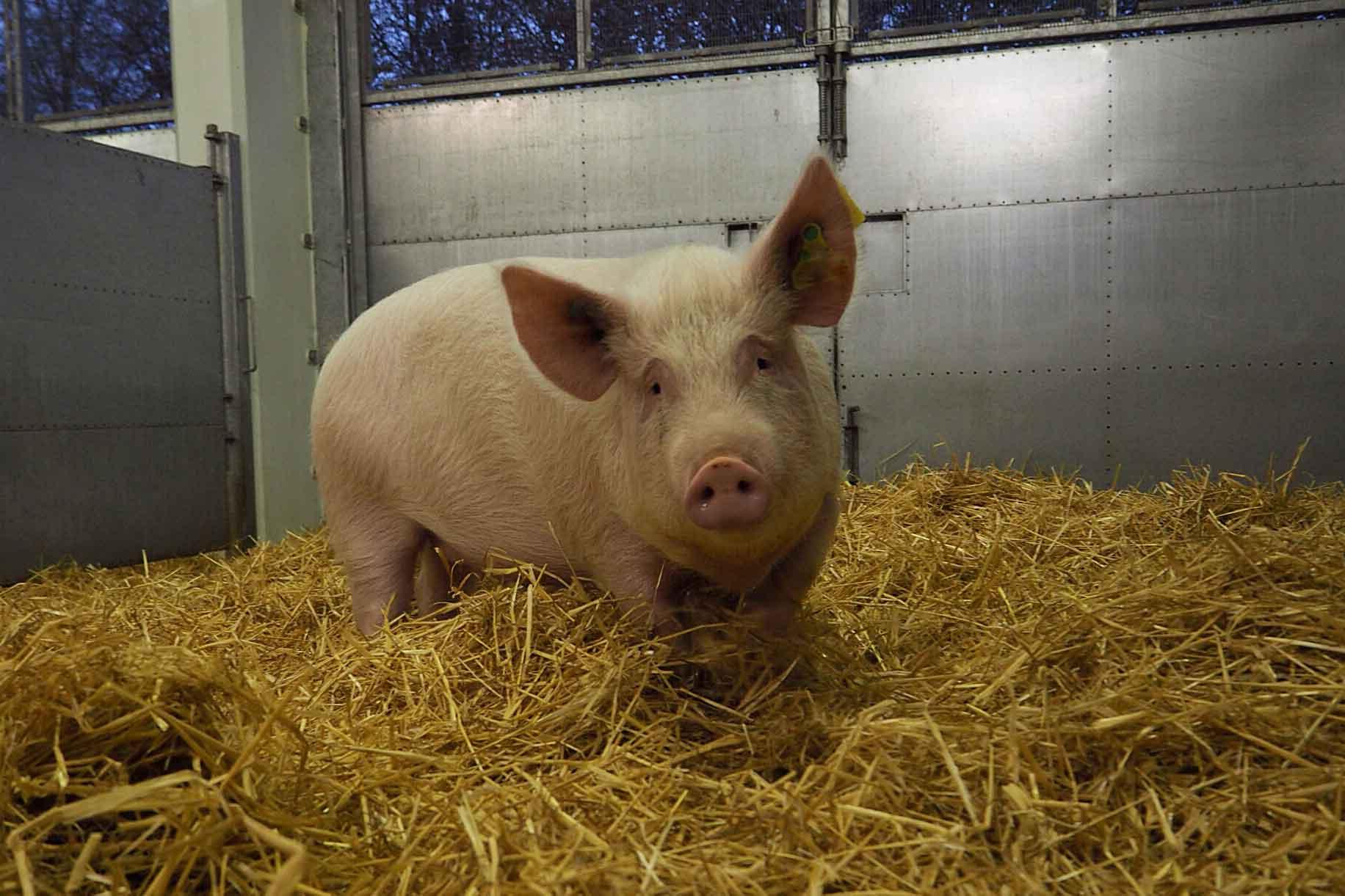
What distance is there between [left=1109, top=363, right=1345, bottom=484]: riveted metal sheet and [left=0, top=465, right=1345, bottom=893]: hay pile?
294 centimetres

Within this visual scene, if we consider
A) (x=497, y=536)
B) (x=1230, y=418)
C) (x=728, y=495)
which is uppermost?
(x=728, y=495)

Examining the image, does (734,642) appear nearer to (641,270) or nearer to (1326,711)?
(641,270)

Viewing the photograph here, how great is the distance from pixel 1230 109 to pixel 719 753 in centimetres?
529

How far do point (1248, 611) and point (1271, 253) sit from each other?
13.5 ft

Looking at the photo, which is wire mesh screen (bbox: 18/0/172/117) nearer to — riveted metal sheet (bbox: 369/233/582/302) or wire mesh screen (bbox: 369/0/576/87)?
wire mesh screen (bbox: 369/0/576/87)

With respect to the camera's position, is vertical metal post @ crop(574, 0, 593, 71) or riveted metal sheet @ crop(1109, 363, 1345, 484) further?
vertical metal post @ crop(574, 0, 593, 71)

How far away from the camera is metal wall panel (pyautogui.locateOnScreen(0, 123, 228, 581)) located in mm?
4781

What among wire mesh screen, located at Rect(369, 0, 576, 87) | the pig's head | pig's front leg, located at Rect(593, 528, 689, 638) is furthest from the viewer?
wire mesh screen, located at Rect(369, 0, 576, 87)

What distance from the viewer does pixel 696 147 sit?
19.7 ft

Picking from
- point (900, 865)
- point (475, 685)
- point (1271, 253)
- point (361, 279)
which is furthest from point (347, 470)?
point (1271, 253)

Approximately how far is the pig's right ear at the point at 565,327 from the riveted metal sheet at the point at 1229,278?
4.25 meters

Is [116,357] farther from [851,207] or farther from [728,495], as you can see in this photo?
[728,495]

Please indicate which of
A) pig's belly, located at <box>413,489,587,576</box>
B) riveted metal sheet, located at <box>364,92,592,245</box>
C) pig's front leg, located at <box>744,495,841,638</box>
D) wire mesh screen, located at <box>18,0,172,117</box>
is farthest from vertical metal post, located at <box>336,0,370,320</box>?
pig's front leg, located at <box>744,495,841,638</box>

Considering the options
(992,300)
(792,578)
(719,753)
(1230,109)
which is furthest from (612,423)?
(1230,109)
